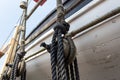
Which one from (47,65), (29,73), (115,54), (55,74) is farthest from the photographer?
(29,73)

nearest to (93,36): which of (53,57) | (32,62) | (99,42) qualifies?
(99,42)

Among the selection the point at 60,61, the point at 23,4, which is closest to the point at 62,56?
the point at 60,61

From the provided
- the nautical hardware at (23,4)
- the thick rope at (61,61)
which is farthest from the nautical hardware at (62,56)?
the nautical hardware at (23,4)

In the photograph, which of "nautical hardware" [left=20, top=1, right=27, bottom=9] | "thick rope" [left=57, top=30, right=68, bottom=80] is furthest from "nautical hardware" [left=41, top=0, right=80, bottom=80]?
"nautical hardware" [left=20, top=1, right=27, bottom=9]

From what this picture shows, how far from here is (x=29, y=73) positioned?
5.50 feet

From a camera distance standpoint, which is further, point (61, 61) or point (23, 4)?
point (23, 4)

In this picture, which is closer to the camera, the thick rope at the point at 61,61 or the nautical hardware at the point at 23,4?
the thick rope at the point at 61,61

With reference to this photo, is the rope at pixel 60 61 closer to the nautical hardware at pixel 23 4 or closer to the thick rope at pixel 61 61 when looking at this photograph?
the thick rope at pixel 61 61

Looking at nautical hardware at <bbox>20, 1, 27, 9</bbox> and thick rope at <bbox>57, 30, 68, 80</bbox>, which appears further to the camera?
nautical hardware at <bbox>20, 1, 27, 9</bbox>

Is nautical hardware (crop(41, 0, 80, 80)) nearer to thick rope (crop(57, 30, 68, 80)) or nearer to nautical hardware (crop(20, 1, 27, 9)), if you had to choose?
thick rope (crop(57, 30, 68, 80))

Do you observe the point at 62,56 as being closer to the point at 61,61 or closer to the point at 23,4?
the point at 61,61

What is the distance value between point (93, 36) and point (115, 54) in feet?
0.50

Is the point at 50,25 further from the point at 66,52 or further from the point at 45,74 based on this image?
the point at 66,52

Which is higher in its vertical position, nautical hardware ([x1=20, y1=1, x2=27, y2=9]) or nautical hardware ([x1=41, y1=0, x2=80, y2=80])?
nautical hardware ([x1=20, y1=1, x2=27, y2=9])
